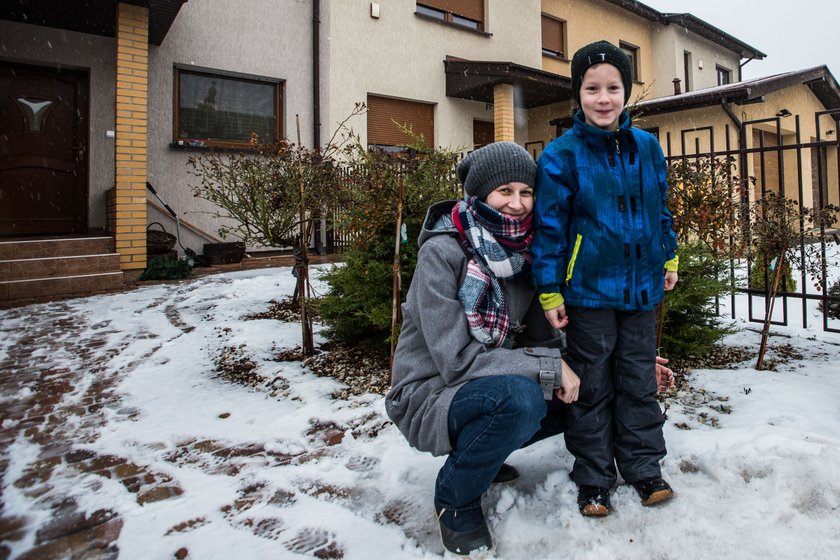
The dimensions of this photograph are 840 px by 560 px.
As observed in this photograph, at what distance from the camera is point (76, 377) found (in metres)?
3.32

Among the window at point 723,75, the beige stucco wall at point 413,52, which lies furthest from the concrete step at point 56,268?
the window at point 723,75

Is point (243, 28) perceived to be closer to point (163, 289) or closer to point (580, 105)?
point (163, 289)

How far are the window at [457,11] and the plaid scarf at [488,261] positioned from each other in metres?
10.7

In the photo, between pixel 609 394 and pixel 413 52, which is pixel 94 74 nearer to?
pixel 413 52

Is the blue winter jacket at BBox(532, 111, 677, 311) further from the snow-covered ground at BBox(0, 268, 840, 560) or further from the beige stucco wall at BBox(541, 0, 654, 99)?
the beige stucco wall at BBox(541, 0, 654, 99)

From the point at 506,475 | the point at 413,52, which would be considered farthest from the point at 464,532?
the point at 413,52

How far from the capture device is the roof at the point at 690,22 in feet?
49.6

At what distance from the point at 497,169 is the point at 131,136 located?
6.66 meters

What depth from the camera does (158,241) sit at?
24.6 ft

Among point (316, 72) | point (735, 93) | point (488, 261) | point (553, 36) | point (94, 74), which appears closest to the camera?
point (488, 261)

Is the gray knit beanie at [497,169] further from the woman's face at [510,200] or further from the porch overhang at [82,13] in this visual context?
the porch overhang at [82,13]

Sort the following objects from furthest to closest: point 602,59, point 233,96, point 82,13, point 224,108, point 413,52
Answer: point 413,52 → point 233,96 → point 224,108 → point 82,13 → point 602,59

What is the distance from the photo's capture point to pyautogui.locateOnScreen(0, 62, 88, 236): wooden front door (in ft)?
23.9

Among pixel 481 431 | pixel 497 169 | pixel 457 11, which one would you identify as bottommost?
pixel 481 431
